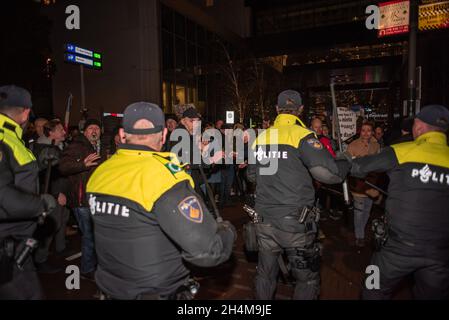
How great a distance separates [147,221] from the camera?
203 cm

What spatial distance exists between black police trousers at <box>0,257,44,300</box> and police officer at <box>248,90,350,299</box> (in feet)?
6.57

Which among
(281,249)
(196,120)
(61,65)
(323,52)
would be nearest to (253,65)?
(323,52)

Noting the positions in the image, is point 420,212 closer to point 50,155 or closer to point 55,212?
point 50,155

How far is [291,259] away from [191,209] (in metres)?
1.75

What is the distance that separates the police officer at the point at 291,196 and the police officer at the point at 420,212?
508 mm

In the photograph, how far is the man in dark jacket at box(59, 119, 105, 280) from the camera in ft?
15.6

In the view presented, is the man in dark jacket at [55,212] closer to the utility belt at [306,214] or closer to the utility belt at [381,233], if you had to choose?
the utility belt at [306,214]

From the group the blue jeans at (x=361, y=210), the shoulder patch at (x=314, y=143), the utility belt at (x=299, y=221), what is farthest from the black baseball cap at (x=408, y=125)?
the shoulder patch at (x=314, y=143)

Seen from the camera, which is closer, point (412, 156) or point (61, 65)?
point (412, 156)

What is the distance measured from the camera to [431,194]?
115 inches

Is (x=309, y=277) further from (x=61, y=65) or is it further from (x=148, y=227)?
(x=61, y=65)

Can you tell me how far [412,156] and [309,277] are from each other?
1438mm

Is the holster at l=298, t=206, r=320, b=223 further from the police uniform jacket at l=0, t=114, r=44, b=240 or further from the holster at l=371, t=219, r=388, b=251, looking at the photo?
the police uniform jacket at l=0, t=114, r=44, b=240

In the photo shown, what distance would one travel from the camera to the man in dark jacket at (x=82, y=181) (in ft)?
15.6
